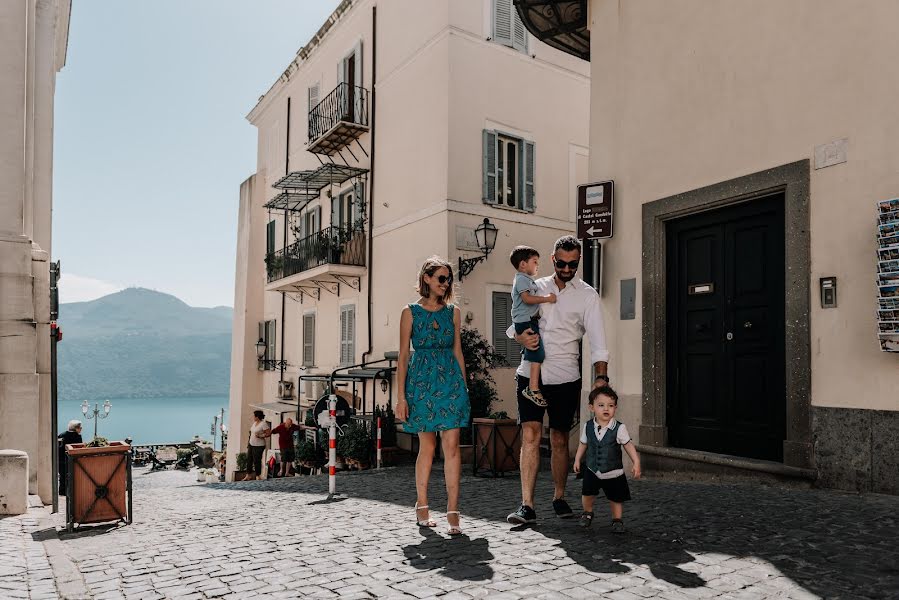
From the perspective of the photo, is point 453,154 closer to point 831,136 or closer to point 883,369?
point 831,136

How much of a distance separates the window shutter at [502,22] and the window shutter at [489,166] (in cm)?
207

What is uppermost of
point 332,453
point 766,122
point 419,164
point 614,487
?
point 419,164

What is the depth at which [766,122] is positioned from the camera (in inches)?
286

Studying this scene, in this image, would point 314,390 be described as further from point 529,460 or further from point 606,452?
point 606,452

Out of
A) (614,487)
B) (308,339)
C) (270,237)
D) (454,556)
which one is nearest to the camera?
(454,556)

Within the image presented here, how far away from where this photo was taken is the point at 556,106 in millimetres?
16578

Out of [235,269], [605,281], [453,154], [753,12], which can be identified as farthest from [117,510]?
[235,269]

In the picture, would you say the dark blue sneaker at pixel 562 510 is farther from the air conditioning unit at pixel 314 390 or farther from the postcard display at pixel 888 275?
the air conditioning unit at pixel 314 390

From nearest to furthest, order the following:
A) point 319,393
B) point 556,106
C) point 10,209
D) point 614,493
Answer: point 614,493, point 10,209, point 556,106, point 319,393

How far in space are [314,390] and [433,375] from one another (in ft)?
49.4

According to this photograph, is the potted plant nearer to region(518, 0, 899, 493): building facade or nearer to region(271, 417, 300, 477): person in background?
region(271, 417, 300, 477): person in background

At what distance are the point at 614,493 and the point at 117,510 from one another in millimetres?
4230

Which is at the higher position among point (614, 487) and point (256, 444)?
point (614, 487)

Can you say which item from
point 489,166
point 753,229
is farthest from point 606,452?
point 489,166
